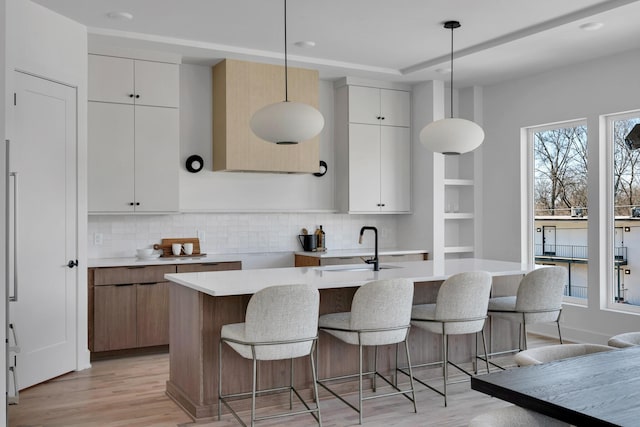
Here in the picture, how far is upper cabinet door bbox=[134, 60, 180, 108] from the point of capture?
5.66m

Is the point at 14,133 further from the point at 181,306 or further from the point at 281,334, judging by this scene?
the point at 281,334

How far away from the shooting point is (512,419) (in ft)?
6.10

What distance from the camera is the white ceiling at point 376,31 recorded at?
4617 mm

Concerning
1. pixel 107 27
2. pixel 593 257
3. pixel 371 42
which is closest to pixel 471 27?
pixel 371 42

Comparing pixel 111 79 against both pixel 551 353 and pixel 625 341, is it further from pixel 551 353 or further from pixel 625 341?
A: pixel 625 341

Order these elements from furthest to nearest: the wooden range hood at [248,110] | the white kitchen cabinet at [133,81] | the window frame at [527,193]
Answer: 1. the window frame at [527,193]
2. the wooden range hood at [248,110]
3. the white kitchen cabinet at [133,81]

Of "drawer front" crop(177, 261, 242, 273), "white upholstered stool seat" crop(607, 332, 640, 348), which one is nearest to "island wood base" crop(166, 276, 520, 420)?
"drawer front" crop(177, 261, 242, 273)

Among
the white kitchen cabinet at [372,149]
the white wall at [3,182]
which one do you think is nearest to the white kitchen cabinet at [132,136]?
the white kitchen cabinet at [372,149]

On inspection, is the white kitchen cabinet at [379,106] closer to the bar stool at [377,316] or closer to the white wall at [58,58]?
the white wall at [58,58]

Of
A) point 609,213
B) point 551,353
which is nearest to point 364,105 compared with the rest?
point 609,213

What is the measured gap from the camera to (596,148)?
19.2 feet

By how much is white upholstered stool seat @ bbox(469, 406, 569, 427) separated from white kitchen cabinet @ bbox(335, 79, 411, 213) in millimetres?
4886

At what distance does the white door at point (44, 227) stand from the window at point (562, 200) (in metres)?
4.63

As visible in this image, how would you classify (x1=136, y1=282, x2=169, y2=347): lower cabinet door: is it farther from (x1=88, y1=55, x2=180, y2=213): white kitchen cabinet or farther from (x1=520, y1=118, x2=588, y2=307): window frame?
(x1=520, y1=118, x2=588, y2=307): window frame
